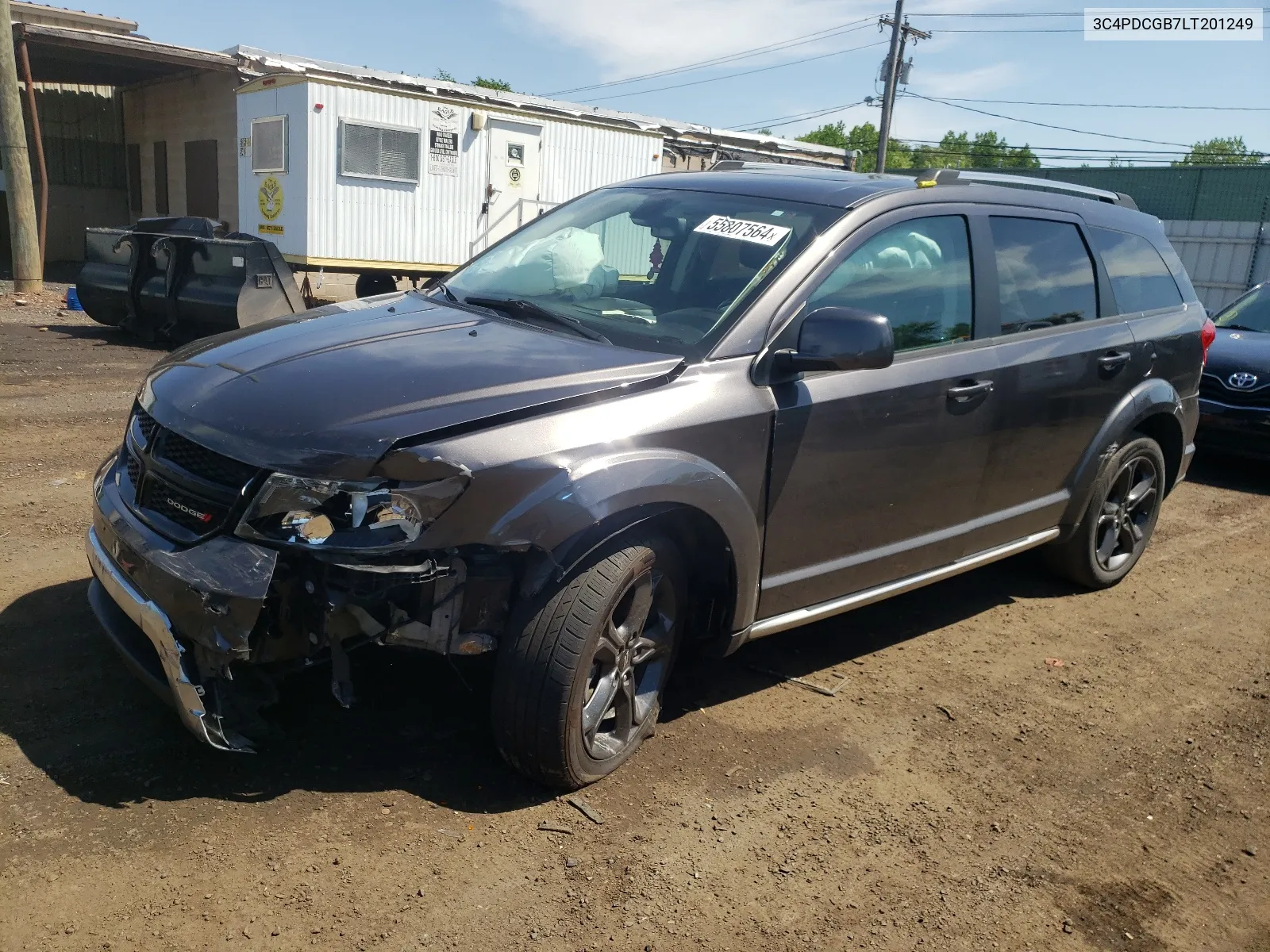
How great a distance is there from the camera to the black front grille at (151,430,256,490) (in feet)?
9.07

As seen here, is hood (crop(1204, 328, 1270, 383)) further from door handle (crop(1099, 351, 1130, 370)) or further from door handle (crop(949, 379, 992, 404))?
door handle (crop(949, 379, 992, 404))

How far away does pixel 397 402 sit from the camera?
2.80 meters

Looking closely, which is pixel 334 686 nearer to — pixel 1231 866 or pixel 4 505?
pixel 1231 866

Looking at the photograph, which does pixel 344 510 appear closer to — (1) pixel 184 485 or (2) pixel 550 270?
(1) pixel 184 485

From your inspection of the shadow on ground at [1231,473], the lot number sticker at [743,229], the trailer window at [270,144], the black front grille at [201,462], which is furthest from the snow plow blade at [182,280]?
the shadow on ground at [1231,473]

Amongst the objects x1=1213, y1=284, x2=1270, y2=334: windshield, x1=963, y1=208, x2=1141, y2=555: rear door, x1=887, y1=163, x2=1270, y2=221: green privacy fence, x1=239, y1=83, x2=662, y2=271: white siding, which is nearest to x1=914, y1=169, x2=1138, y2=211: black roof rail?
x1=963, y1=208, x2=1141, y2=555: rear door

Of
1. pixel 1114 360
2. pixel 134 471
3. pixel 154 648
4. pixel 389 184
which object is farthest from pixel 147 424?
pixel 389 184

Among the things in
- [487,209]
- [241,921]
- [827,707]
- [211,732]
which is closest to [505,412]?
[211,732]

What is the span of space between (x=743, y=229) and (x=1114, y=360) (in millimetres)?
2080

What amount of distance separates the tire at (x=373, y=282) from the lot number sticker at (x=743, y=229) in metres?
11.4

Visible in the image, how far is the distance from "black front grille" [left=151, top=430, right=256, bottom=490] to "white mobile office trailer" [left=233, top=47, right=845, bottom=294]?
1143cm

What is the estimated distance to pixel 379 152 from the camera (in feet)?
46.2

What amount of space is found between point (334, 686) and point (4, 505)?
10.7 feet

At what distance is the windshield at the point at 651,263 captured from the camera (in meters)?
3.47
